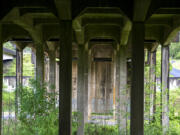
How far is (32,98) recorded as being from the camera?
27.3 feet

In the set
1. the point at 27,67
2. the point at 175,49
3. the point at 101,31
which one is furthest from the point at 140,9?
the point at 175,49

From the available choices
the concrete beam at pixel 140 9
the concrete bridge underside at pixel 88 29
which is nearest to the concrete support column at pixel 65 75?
the concrete bridge underside at pixel 88 29

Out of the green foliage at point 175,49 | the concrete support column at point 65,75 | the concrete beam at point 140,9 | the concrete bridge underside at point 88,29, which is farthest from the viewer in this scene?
the green foliage at point 175,49

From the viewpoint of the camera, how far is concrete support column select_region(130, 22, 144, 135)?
26.3ft

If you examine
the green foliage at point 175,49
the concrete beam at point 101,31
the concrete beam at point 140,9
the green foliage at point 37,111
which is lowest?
the green foliage at point 37,111

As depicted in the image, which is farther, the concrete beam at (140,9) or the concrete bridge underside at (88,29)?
the concrete bridge underside at (88,29)

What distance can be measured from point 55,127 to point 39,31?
6.29 metres

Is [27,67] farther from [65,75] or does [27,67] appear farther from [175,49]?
[65,75]

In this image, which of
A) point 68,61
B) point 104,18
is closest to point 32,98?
point 68,61

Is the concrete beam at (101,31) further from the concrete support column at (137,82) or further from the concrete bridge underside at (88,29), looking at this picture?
the concrete support column at (137,82)

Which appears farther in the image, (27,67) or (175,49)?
(175,49)

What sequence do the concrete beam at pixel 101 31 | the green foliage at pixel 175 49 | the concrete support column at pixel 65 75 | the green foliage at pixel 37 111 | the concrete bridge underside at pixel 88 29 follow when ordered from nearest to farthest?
the concrete bridge underside at pixel 88 29 → the concrete support column at pixel 65 75 → the green foliage at pixel 37 111 → the concrete beam at pixel 101 31 → the green foliage at pixel 175 49

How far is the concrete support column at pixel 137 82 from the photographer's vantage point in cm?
803

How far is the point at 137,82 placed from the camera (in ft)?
26.7
